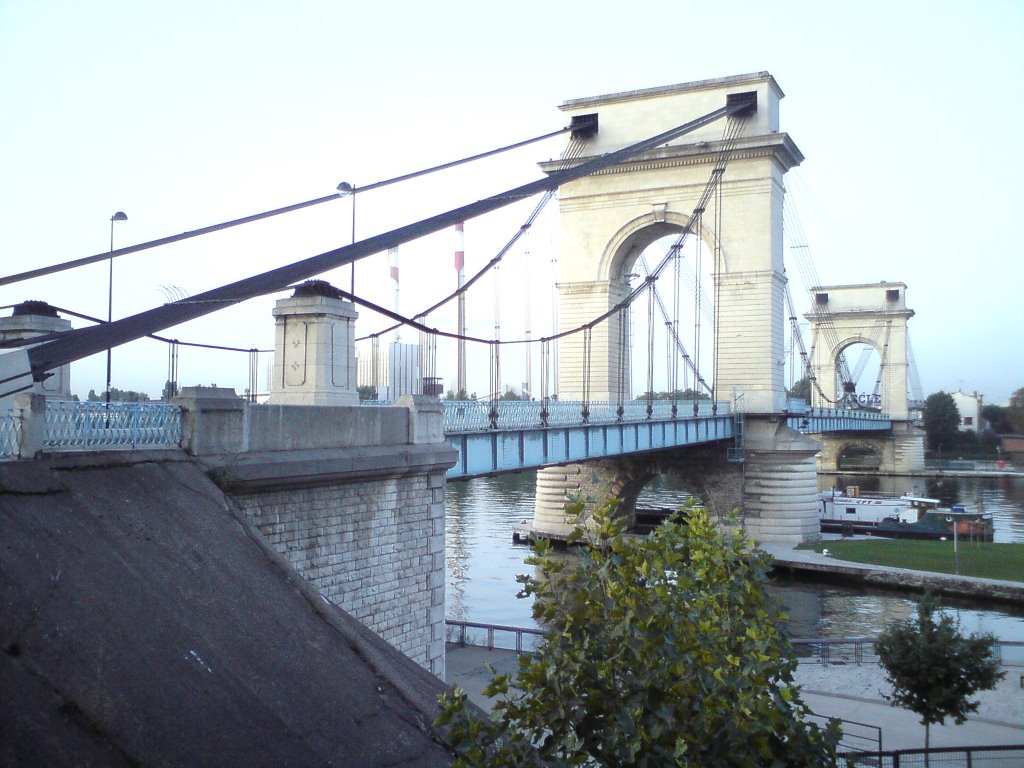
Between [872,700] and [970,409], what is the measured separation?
Answer: 369ft

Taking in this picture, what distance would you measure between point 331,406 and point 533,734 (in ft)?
22.3

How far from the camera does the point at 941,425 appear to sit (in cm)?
9656

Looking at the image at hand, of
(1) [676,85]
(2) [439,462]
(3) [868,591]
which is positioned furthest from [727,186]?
(2) [439,462]

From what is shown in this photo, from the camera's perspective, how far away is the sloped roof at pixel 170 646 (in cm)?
615

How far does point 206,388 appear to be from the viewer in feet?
32.6

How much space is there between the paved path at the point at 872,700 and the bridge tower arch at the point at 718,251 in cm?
1633

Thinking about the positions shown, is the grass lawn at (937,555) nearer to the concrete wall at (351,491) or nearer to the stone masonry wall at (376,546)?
the stone masonry wall at (376,546)

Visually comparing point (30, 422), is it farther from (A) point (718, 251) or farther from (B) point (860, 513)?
(B) point (860, 513)

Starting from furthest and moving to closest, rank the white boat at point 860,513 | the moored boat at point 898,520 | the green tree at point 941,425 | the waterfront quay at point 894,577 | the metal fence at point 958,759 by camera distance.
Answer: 1. the green tree at point 941,425
2. the white boat at point 860,513
3. the moored boat at point 898,520
4. the waterfront quay at point 894,577
5. the metal fence at point 958,759

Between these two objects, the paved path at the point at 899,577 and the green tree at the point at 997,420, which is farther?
the green tree at the point at 997,420

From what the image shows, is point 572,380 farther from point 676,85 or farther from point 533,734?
point 533,734

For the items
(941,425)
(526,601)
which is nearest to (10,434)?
(526,601)

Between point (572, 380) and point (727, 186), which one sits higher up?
point (727, 186)

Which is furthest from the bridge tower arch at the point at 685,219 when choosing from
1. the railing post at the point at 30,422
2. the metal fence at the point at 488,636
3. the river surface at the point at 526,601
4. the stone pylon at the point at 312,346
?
the railing post at the point at 30,422
